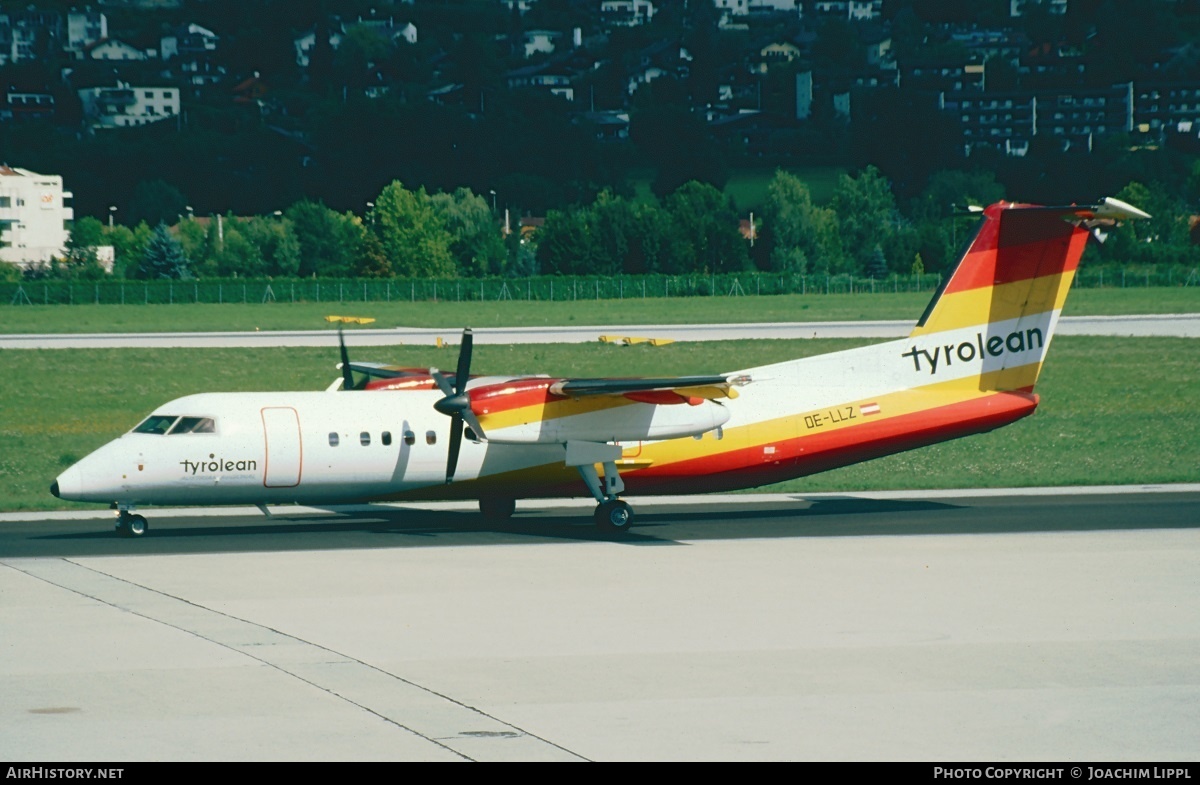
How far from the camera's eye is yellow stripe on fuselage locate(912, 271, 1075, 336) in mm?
30078

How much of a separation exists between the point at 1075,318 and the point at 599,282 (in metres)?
50.4

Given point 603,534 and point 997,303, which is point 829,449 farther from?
point 603,534

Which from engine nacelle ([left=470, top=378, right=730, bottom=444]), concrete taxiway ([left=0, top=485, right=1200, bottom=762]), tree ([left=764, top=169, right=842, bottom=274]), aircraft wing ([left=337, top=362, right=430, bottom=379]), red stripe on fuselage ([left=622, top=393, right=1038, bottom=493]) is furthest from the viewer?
tree ([left=764, top=169, right=842, bottom=274])

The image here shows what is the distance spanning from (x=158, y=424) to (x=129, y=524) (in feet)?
5.99

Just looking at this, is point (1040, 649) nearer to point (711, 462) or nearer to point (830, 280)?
point (711, 462)

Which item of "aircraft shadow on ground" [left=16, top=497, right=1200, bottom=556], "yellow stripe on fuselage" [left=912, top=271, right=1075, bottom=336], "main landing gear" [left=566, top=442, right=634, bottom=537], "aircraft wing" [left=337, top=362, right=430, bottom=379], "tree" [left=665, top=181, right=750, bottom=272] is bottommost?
"aircraft shadow on ground" [left=16, top=497, right=1200, bottom=556]

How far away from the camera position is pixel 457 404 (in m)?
26.6

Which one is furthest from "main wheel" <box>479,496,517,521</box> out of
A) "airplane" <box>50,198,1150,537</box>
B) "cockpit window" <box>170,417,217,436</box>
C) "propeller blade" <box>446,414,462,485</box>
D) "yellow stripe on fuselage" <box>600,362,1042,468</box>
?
"cockpit window" <box>170,417,217,436</box>

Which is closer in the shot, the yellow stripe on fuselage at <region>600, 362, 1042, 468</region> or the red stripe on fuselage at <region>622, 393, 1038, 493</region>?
the yellow stripe on fuselage at <region>600, 362, 1042, 468</region>

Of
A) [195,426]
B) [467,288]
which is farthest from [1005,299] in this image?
[467,288]

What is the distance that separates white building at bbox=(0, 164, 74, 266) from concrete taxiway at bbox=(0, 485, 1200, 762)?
166171 mm

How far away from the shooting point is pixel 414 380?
99.5 ft

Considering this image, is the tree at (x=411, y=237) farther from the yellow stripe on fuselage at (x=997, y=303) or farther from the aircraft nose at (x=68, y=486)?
the aircraft nose at (x=68, y=486)

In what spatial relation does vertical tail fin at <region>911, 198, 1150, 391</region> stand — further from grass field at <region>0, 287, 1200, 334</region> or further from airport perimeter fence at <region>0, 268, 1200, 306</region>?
airport perimeter fence at <region>0, 268, 1200, 306</region>
